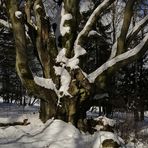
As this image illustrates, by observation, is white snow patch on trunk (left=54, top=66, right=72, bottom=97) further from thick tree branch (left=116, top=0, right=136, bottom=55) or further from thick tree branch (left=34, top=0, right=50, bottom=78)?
thick tree branch (left=116, top=0, right=136, bottom=55)

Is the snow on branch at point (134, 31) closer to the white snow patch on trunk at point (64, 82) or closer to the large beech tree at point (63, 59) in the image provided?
the large beech tree at point (63, 59)

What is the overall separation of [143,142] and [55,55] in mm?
3389

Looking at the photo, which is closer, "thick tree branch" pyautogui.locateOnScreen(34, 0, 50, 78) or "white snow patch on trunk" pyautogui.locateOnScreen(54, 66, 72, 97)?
"white snow patch on trunk" pyautogui.locateOnScreen(54, 66, 72, 97)

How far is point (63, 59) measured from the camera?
9.72 metres

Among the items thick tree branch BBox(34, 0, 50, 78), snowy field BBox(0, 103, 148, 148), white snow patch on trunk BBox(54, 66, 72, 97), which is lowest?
snowy field BBox(0, 103, 148, 148)

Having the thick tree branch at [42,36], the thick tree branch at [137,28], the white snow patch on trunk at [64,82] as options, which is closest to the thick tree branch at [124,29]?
the thick tree branch at [137,28]

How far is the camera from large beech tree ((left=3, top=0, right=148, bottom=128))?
929cm

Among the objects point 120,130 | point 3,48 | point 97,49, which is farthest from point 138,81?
point 120,130

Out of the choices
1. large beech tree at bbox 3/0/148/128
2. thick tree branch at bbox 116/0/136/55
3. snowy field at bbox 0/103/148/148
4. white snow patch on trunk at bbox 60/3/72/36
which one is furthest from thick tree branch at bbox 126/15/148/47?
snowy field at bbox 0/103/148/148

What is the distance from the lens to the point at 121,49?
10.3 metres

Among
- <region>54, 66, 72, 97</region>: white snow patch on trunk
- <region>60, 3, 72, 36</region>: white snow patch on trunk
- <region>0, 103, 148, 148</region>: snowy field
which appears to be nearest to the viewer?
<region>0, 103, 148, 148</region>: snowy field

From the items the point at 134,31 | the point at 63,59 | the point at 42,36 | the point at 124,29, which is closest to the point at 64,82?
Answer: the point at 63,59

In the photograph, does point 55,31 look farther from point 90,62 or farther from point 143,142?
point 90,62

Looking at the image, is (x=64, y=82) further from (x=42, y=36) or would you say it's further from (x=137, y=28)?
(x=137, y=28)
